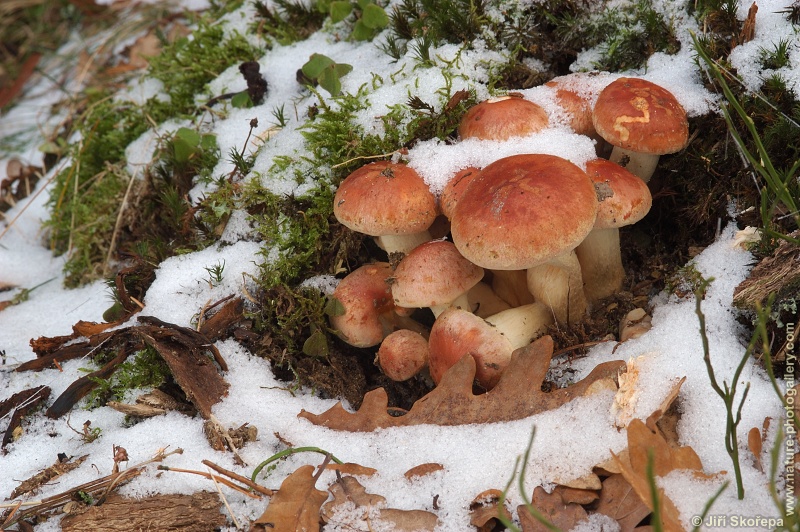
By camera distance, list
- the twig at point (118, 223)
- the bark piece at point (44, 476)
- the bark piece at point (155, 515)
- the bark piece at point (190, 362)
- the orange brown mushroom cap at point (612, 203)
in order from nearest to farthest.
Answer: the bark piece at point (155, 515)
the bark piece at point (44, 476)
the orange brown mushroom cap at point (612, 203)
the bark piece at point (190, 362)
the twig at point (118, 223)

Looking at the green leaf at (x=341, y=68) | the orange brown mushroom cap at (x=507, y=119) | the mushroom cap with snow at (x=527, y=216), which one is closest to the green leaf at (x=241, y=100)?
the green leaf at (x=341, y=68)

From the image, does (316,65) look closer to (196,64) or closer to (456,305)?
(196,64)

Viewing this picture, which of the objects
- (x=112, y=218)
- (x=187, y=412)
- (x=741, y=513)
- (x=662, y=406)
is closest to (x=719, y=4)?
(x=662, y=406)

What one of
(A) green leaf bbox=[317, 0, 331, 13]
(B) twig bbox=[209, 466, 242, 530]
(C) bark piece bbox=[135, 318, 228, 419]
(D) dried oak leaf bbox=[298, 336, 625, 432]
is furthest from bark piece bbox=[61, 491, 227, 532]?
(A) green leaf bbox=[317, 0, 331, 13]

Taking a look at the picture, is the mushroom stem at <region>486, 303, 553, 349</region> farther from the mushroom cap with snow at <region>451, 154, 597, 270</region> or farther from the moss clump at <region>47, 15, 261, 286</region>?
the moss clump at <region>47, 15, 261, 286</region>

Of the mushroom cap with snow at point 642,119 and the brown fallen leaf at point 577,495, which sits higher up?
the mushroom cap with snow at point 642,119

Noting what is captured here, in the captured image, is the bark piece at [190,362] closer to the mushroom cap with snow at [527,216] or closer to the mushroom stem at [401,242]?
the mushroom stem at [401,242]
